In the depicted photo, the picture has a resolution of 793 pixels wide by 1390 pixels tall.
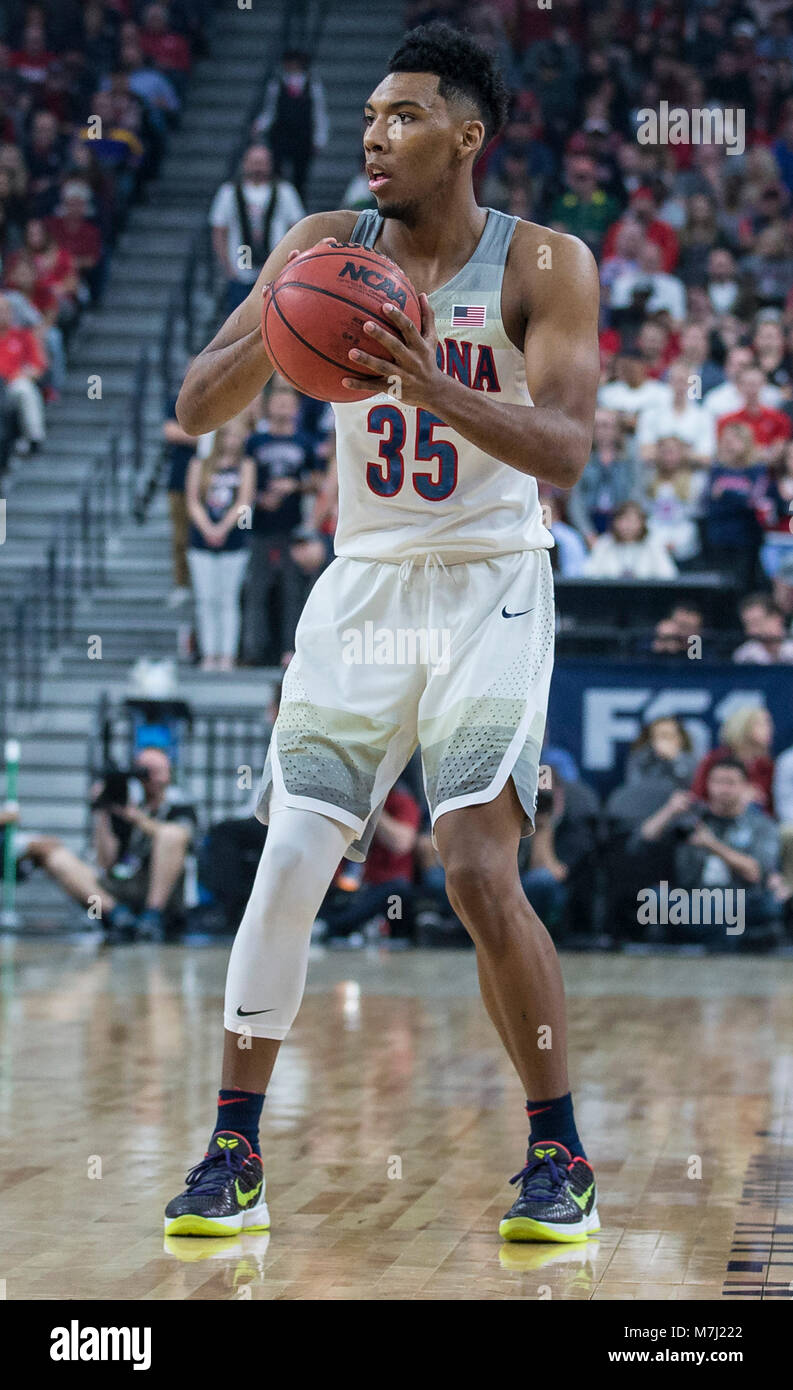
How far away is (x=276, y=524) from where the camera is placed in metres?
12.1

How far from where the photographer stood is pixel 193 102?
18.9 meters

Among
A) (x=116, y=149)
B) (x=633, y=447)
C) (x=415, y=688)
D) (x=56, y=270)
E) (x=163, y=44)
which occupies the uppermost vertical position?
(x=163, y=44)

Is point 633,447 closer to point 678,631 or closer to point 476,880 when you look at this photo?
point 678,631

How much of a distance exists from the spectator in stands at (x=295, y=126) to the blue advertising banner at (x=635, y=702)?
7238mm

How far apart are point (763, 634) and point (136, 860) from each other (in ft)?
12.0

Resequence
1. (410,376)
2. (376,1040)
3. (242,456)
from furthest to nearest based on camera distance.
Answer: (242,456)
(376,1040)
(410,376)

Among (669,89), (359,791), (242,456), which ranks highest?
(669,89)

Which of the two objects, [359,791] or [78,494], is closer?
[359,791]

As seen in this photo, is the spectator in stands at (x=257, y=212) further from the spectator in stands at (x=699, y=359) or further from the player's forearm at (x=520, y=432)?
the player's forearm at (x=520, y=432)

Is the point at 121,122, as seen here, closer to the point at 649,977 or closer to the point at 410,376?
the point at 649,977

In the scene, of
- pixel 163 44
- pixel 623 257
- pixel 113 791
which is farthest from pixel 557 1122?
pixel 163 44

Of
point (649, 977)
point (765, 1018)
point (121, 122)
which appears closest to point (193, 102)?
point (121, 122)

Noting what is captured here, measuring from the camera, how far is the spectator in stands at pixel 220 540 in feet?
40.2
